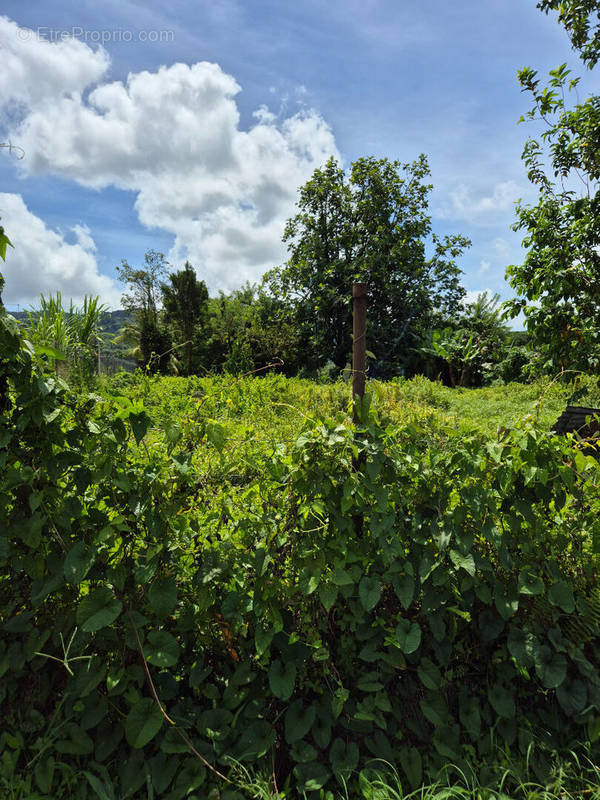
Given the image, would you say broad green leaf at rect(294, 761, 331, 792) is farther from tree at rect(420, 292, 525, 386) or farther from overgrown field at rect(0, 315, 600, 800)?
tree at rect(420, 292, 525, 386)

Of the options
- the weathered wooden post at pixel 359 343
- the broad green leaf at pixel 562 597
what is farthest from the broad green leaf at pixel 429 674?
the weathered wooden post at pixel 359 343

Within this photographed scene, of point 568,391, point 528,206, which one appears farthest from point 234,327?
point 528,206

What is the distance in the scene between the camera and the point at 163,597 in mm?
1490

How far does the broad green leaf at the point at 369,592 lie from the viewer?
4.96 ft

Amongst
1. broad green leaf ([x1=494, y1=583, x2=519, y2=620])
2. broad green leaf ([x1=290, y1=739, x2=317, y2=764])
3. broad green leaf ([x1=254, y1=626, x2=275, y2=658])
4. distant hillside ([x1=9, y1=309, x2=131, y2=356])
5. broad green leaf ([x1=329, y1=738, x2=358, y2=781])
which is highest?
distant hillside ([x1=9, y1=309, x2=131, y2=356])

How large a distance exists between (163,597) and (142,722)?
1.20 feet

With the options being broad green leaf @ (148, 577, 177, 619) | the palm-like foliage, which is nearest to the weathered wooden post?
broad green leaf @ (148, 577, 177, 619)

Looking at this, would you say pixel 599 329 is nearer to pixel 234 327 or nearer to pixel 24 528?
pixel 24 528

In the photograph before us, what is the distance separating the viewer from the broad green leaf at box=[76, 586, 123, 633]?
1.40m

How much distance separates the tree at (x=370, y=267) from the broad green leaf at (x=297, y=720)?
1333 centimetres

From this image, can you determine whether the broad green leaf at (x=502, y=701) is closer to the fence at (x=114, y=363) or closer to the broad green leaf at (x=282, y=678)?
the broad green leaf at (x=282, y=678)

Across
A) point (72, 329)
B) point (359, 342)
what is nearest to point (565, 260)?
point (359, 342)

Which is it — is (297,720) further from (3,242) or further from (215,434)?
(3,242)

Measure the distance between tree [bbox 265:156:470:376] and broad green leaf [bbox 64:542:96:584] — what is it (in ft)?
43.7
